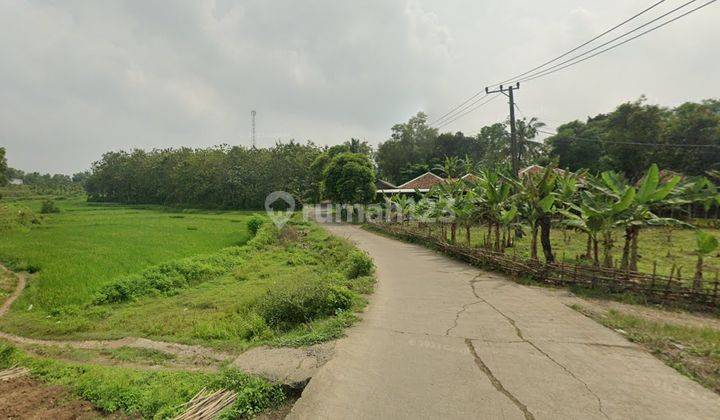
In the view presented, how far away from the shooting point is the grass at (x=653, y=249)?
36.7 ft

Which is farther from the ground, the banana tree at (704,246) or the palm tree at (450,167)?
the palm tree at (450,167)

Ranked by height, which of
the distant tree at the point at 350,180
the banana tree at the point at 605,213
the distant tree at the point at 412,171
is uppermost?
the distant tree at the point at 412,171

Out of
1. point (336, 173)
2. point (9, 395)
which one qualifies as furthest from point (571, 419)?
point (336, 173)

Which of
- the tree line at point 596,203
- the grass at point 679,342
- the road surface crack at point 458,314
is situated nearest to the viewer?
the grass at point 679,342

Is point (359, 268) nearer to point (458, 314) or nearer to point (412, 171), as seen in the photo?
point (458, 314)

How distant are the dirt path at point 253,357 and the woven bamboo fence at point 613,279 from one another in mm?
6559

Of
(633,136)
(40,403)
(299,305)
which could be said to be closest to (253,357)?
(299,305)

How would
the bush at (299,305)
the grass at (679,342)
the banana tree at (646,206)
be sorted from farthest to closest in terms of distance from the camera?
the banana tree at (646,206)
the bush at (299,305)
the grass at (679,342)

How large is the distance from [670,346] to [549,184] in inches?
245

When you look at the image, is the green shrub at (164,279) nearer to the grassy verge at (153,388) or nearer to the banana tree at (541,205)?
the grassy verge at (153,388)

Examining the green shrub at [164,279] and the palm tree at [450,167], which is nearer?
the green shrub at [164,279]

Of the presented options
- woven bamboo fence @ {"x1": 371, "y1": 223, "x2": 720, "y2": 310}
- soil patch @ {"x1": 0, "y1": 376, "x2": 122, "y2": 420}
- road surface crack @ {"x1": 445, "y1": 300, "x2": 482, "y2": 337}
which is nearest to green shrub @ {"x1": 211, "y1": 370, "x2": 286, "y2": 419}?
soil patch @ {"x1": 0, "y1": 376, "x2": 122, "y2": 420}

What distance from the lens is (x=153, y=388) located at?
4906 millimetres

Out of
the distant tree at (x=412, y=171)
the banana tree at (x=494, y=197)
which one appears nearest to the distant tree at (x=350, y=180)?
the banana tree at (x=494, y=197)
